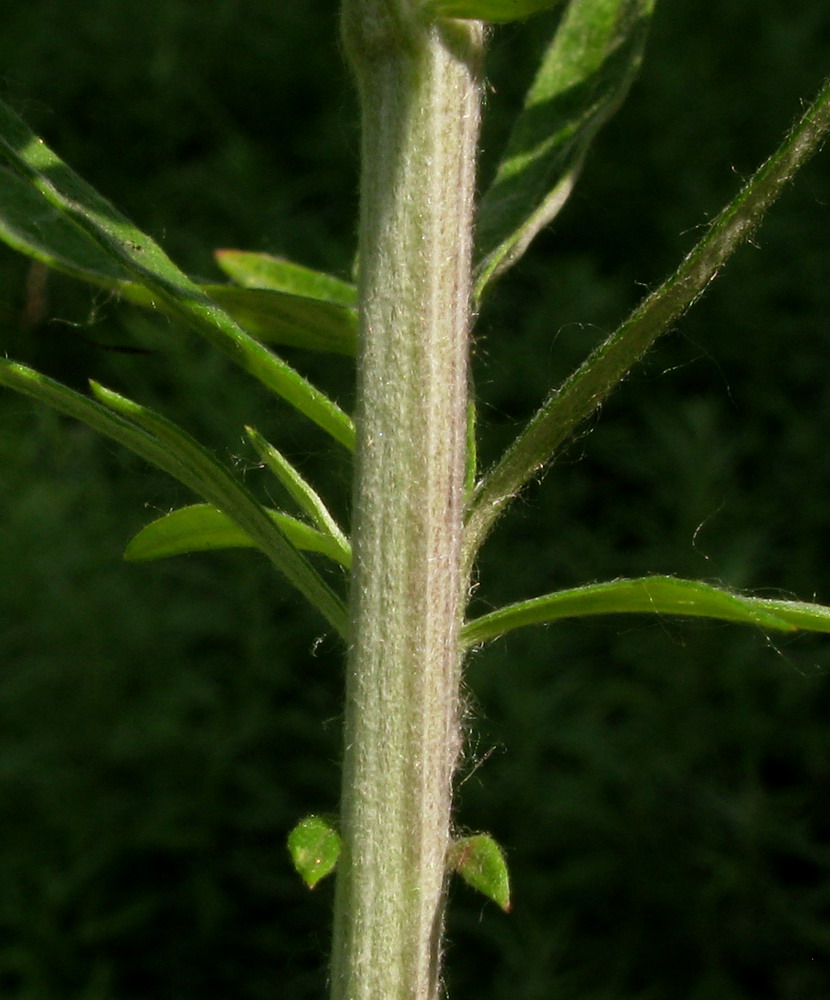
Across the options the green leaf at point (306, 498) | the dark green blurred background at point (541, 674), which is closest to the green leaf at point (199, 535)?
the green leaf at point (306, 498)

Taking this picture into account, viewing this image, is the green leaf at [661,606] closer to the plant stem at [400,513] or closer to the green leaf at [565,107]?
the plant stem at [400,513]

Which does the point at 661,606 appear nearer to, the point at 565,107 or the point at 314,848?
the point at 314,848

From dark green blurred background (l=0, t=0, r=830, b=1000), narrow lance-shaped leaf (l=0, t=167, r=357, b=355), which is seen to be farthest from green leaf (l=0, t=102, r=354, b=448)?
dark green blurred background (l=0, t=0, r=830, b=1000)

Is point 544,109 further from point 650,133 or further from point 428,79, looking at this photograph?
point 650,133

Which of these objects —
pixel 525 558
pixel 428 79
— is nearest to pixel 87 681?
pixel 525 558

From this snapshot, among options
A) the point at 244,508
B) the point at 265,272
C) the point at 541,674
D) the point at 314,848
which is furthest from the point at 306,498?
the point at 541,674
